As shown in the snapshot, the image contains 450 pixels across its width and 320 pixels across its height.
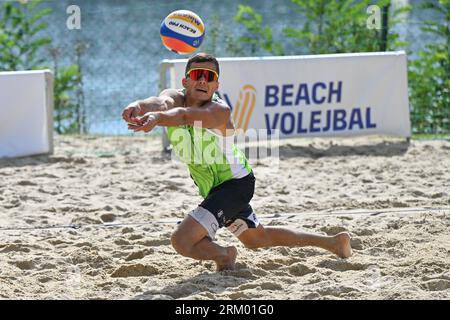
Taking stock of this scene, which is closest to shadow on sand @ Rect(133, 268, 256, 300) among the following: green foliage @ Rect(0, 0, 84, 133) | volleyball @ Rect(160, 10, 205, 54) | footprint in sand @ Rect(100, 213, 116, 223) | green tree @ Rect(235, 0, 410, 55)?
volleyball @ Rect(160, 10, 205, 54)

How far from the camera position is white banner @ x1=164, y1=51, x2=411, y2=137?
396 inches

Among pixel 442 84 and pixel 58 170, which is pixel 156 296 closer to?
pixel 58 170

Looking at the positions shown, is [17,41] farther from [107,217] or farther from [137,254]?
[137,254]

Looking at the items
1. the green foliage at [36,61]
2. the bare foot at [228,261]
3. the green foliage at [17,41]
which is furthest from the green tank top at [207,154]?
the green foliage at [17,41]

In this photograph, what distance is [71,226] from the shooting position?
670cm

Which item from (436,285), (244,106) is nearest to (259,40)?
(244,106)

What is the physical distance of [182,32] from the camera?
19.2 feet

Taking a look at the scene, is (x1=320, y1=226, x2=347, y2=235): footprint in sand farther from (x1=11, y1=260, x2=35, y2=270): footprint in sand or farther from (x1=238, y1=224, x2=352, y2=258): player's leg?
(x1=11, y1=260, x2=35, y2=270): footprint in sand

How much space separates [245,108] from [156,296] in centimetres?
540

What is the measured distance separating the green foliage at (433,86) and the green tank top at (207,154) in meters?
6.54

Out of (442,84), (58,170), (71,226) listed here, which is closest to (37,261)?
(71,226)

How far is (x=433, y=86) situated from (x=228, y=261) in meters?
6.80

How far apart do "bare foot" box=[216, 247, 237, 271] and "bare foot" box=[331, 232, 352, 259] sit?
0.64 meters

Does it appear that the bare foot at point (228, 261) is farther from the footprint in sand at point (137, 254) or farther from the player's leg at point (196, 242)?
the footprint in sand at point (137, 254)
